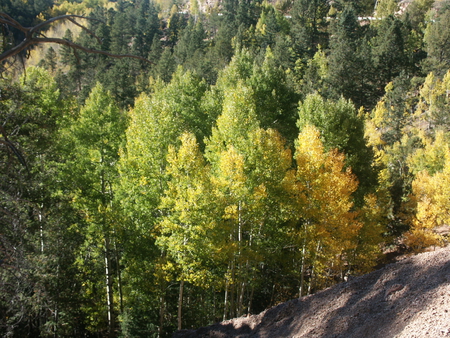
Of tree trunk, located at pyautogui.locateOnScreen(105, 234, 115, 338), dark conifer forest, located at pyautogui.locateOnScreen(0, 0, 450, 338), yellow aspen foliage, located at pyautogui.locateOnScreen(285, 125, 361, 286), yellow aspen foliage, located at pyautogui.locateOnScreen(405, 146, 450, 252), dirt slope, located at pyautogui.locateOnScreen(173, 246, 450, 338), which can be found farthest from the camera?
yellow aspen foliage, located at pyautogui.locateOnScreen(405, 146, 450, 252)

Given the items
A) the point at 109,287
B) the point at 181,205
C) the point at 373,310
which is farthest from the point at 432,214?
the point at 109,287

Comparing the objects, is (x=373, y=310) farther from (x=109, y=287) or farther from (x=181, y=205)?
(x=109, y=287)

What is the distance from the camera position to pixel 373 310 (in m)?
7.72

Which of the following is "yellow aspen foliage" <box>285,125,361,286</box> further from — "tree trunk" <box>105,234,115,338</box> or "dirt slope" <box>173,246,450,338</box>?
"tree trunk" <box>105,234,115,338</box>

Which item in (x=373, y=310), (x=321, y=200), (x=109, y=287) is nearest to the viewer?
(x=373, y=310)

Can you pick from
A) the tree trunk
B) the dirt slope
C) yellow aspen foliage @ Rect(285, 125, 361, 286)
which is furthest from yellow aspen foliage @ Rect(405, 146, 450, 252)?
the tree trunk

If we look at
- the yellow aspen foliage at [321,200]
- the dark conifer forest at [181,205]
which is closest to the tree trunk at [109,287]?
the dark conifer forest at [181,205]

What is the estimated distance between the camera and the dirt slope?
6.36 m

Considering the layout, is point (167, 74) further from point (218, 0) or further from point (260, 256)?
point (218, 0)

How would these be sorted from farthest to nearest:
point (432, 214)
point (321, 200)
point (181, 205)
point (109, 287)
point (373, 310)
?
point (432, 214) → point (109, 287) → point (321, 200) → point (181, 205) → point (373, 310)

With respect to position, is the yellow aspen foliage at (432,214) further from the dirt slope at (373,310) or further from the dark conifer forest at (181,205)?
the dirt slope at (373,310)

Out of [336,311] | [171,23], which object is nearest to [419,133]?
[336,311]

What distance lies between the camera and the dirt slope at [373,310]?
20.9 ft

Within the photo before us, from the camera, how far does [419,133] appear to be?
4209 centimetres
